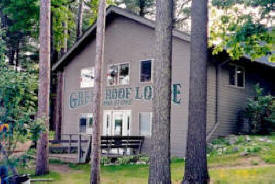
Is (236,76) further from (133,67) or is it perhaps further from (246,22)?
(246,22)

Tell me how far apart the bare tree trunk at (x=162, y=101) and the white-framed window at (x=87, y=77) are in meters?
12.0

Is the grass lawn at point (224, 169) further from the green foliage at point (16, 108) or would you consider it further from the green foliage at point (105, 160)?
the green foliage at point (16, 108)

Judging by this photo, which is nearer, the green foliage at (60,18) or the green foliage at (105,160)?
the green foliage at (105,160)

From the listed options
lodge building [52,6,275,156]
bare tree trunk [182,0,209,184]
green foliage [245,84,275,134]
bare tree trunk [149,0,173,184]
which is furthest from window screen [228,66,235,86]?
bare tree trunk [149,0,173,184]

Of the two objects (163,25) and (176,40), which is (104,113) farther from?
(163,25)

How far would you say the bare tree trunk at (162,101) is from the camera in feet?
23.4

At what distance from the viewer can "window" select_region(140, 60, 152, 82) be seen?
15872 millimetres

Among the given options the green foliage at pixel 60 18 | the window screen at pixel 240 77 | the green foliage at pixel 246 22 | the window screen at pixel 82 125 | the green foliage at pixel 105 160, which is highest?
the green foliage at pixel 60 18

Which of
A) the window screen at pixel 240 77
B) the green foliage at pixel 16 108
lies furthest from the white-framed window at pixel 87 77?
the green foliage at pixel 16 108

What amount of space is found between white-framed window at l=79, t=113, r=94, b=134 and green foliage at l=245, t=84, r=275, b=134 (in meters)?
8.25

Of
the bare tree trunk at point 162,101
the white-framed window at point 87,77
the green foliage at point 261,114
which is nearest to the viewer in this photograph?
the bare tree trunk at point 162,101

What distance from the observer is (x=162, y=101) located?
23.8 feet

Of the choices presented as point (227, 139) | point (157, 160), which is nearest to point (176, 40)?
point (227, 139)

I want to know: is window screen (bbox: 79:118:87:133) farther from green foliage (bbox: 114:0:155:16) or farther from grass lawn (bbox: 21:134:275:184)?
green foliage (bbox: 114:0:155:16)
